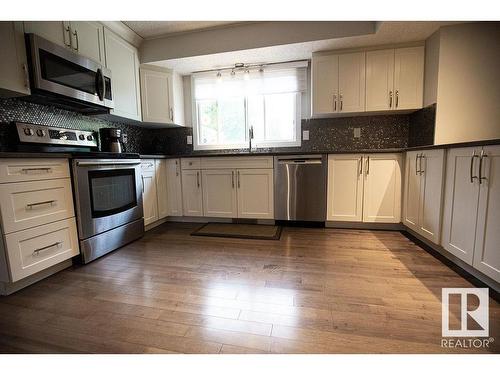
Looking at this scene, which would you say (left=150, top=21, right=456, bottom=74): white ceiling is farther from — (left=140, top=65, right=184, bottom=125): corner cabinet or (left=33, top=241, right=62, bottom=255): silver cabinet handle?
(left=33, top=241, right=62, bottom=255): silver cabinet handle

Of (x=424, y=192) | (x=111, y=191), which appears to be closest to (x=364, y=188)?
(x=424, y=192)

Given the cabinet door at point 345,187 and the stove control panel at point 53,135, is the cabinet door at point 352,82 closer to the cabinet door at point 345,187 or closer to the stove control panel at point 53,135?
the cabinet door at point 345,187

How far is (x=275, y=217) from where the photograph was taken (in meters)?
2.81

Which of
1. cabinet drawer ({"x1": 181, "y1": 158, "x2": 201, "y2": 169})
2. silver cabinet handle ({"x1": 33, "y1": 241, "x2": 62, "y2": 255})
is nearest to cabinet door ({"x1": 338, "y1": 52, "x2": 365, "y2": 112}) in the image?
cabinet drawer ({"x1": 181, "y1": 158, "x2": 201, "y2": 169})

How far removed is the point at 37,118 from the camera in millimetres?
2033

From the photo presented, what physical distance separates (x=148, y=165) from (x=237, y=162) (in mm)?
1032

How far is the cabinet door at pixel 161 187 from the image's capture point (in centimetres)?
290

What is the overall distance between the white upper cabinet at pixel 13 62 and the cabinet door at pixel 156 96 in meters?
1.29

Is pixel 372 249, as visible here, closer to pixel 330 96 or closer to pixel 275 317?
pixel 275 317

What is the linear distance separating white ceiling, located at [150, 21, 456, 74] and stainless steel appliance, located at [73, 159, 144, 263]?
1.46 metres

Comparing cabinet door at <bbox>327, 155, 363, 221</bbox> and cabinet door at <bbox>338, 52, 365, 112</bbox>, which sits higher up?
cabinet door at <bbox>338, 52, 365, 112</bbox>

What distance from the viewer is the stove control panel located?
6.02 ft

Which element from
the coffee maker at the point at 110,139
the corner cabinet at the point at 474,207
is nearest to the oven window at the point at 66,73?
the coffee maker at the point at 110,139

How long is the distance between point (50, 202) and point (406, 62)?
3.50 metres
